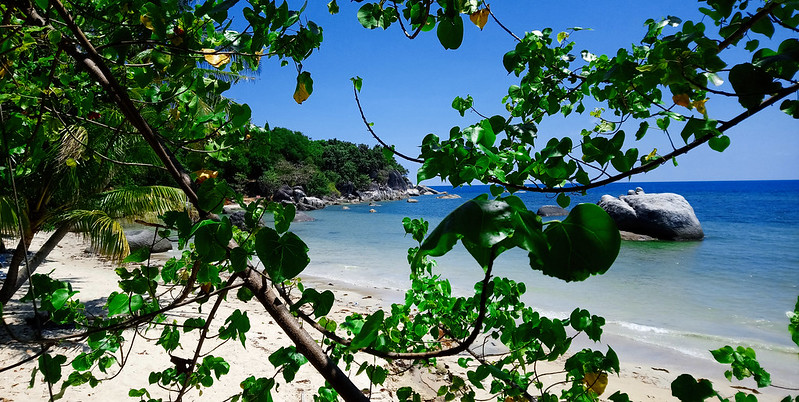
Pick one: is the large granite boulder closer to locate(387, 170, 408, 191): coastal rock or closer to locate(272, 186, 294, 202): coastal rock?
locate(272, 186, 294, 202): coastal rock

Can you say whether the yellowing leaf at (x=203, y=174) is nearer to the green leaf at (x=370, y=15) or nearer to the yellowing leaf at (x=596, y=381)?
the green leaf at (x=370, y=15)

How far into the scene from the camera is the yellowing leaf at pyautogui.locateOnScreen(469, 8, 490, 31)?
105cm

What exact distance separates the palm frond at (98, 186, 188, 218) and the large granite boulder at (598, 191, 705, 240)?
17.3 m

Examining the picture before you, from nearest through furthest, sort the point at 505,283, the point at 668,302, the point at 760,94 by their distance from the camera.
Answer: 1. the point at 760,94
2. the point at 505,283
3. the point at 668,302

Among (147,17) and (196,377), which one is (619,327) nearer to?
(196,377)

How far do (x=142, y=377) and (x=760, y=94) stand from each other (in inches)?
180

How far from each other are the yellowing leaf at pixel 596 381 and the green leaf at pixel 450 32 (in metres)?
0.82

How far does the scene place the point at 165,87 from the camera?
145cm

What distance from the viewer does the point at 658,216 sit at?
59.3ft

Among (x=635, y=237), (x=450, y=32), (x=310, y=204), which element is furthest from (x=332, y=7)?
(x=310, y=204)

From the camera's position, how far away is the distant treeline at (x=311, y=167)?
35906 millimetres

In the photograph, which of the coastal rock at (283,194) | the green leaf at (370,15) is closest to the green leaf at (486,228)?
the green leaf at (370,15)

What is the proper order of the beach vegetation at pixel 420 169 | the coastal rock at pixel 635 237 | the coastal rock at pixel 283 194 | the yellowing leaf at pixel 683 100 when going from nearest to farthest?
1. the beach vegetation at pixel 420 169
2. the yellowing leaf at pixel 683 100
3. the coastal rock at pixel 635 237
4. the coastal rock at pixel 283 194

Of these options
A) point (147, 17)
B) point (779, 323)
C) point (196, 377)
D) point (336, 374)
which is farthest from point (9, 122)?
point (779, 323)
